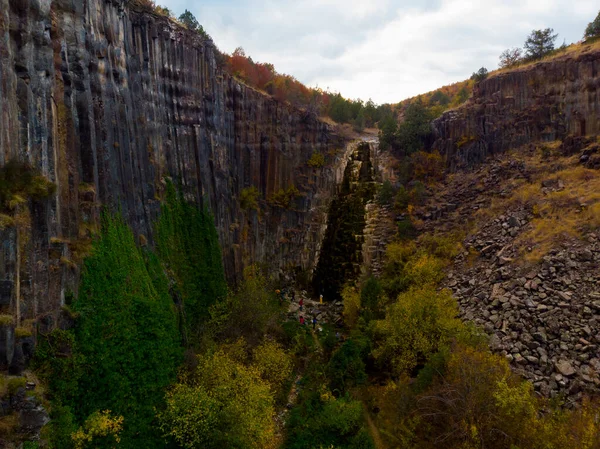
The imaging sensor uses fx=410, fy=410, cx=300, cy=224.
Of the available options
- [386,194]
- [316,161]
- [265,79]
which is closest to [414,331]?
[386,194]

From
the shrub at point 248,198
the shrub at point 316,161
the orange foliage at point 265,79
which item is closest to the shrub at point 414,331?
the shrub at point 248,198

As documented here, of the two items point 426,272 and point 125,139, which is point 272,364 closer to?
point 426,272

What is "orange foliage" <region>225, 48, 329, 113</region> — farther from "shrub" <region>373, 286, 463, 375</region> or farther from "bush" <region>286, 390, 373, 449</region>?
"bush" <region>286, 390, 373, 449</region>

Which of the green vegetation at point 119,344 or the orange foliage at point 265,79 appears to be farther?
the orange foliage at point 265,79

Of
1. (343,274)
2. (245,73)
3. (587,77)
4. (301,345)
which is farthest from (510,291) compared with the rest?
(245,73)

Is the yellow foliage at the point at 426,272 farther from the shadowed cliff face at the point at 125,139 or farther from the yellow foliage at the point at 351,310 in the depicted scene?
the shadowed cliff face at the point at 125,139

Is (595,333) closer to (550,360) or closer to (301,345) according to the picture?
(550,360)
